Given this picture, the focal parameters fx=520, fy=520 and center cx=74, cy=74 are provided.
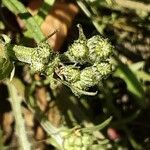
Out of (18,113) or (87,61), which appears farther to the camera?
(18,113)

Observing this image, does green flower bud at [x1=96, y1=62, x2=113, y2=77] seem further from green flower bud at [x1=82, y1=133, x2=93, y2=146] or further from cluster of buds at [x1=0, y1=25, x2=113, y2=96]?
green flower bud at [x1=82, y1=133, x2=93, y2=146]

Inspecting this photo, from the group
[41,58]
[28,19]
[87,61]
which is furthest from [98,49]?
[28,19]

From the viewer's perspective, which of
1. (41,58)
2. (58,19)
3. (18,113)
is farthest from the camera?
(58,19)

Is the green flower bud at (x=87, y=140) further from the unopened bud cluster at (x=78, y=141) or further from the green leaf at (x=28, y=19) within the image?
the green leaf at (x=28, y=19)

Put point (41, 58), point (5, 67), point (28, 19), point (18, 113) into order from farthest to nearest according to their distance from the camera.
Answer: point (18, 113) → point (28, 19) → point (5, 67) → point (41, 58)

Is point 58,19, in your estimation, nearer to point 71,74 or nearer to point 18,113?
point 18,113

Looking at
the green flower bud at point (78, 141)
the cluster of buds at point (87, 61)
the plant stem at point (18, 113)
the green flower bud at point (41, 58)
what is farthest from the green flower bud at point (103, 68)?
the plant stem at point (18, 113)

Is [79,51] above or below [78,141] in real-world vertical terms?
above
